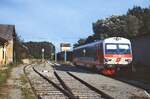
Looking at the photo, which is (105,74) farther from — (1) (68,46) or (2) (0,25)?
(1) (68,46)


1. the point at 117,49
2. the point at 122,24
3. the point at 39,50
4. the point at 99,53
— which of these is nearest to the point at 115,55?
the point at 117,49

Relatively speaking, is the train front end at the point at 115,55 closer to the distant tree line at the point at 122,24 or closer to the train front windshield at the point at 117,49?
the train front windshield at the point at 117,49

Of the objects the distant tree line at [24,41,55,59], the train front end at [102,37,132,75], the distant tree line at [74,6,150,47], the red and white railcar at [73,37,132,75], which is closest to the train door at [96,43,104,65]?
the red and white railcar at [73,37,132,75]

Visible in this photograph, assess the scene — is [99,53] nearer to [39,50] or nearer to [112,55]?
[112,55]

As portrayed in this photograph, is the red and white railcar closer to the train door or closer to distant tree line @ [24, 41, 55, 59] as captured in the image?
the train door

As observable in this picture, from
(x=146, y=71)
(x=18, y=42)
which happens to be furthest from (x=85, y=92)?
(x=18, y=42)

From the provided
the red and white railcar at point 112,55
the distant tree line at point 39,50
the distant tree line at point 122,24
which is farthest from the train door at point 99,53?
the distant tree line at point 39,50

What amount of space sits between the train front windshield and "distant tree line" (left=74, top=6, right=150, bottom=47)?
39948 mm

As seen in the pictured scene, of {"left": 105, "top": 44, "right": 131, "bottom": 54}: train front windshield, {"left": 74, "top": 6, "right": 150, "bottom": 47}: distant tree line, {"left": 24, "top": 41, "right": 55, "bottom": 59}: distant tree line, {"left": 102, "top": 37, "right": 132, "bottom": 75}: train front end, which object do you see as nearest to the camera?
{"left": 102, "top": 37, "right": 132, "bottom": 75}: train front end

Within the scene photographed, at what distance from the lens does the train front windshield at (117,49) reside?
31.0 metres

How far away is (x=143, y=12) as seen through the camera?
287ft

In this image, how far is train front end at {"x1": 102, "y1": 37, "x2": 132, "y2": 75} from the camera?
3064 cm

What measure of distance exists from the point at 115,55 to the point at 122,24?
5279 centimetres

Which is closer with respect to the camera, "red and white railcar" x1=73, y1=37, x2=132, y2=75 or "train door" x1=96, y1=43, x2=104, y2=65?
"red and white railcar" x1=73, y1=37, x2=132, y2=75
